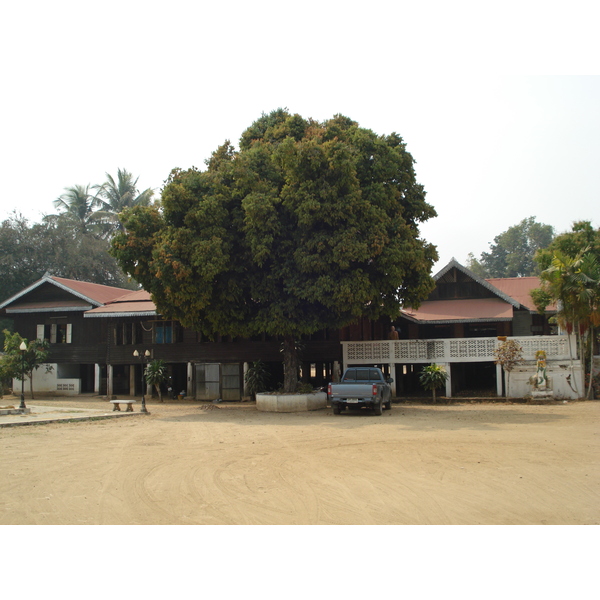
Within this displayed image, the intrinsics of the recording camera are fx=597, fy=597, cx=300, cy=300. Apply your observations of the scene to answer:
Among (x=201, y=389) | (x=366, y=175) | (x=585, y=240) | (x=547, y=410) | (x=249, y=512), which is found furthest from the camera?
(x=201, y=389)

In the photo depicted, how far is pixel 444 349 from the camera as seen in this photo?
86.0 feet

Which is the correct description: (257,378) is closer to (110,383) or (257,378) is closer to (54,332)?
(110,383)

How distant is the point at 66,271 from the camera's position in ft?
155

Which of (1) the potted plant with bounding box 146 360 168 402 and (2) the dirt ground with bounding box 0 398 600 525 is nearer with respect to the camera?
(2) the dirt ground with bounding box 0 398 600 525

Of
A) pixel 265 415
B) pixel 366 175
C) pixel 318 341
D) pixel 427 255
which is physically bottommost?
pixel 265 415

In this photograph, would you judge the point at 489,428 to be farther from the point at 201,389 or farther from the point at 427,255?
the point at 201,389

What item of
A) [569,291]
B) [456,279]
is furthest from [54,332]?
[569,291]

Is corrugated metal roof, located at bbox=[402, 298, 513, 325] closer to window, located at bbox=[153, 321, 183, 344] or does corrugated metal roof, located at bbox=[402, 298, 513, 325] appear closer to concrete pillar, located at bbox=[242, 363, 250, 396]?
concrete pillar, located at bbox=[242, 363, 250, 396]

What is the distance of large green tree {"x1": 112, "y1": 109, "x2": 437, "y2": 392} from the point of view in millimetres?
21203

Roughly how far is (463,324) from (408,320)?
9.82 ft

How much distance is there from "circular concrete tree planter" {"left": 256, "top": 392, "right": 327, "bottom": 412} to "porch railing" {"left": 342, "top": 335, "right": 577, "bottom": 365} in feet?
14.8

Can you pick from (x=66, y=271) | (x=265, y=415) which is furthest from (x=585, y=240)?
(x=66, y=271)

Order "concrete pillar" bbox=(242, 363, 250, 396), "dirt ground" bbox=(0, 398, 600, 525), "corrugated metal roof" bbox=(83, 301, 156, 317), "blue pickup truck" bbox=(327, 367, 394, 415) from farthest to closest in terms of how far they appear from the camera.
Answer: "corrugated metal roof" bbox=(83, 301, 156, 317) < "concrete pillar" bbox=(242, 363, 250, 396) < "blue pickup truck" bbox=(327, 367, 394, 415) < "dirt ground" bbox=(0, 398, 600, 525)

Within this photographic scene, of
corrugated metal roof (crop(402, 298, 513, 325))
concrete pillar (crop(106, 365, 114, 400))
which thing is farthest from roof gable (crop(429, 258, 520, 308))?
concrete pillar (crop(106, 365, 114, 400))
